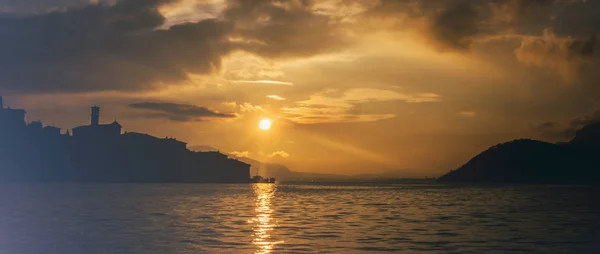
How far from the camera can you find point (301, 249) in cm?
4862

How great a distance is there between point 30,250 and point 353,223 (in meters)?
37.3

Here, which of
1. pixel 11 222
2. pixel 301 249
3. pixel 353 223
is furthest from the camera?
pixel 11 222

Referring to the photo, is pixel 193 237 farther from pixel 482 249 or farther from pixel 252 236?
pixel 482 249

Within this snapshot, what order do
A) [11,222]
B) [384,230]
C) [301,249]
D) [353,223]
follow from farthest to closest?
1. [11,222]
2. [353,223]
3. [384,230]
4. [301,249]

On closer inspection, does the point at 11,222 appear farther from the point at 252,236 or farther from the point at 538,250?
the point at 538,250

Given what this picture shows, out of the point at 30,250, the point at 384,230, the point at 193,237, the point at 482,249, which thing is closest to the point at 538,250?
the point at 482,249

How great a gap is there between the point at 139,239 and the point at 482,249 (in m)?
31.1

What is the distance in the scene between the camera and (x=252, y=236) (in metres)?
59.0

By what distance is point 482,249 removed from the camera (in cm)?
4956

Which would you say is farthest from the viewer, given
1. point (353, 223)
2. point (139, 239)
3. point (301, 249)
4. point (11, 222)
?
point (11, 222)

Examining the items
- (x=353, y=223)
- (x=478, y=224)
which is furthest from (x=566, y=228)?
A: (x=353, y=223)

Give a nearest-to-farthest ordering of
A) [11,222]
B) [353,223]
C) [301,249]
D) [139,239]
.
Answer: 1. [301,249]
2. [139,239]
3. [353,223]
4. [11,222]

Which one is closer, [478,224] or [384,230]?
[384,230]

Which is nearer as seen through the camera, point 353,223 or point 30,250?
point 30,250
